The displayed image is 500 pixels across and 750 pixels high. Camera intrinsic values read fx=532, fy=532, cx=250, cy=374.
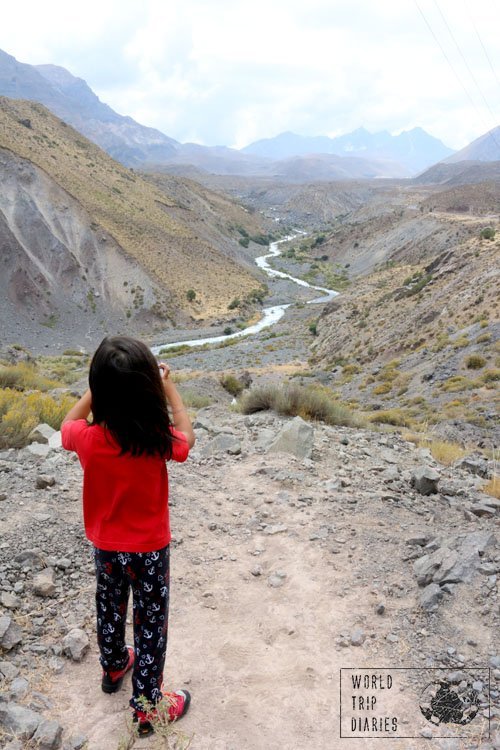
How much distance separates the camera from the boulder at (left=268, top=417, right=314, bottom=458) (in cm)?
765

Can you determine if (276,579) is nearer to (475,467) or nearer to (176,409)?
(176,409)

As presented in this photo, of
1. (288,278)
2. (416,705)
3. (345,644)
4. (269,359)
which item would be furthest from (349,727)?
(288,278)

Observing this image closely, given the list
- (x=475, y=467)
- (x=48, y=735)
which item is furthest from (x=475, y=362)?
(x=48, y=735)

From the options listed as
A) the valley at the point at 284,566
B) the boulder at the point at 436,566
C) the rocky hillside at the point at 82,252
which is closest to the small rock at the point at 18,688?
the valley at the point at 284,566

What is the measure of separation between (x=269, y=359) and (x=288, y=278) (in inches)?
1663

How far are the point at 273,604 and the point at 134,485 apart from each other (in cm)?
229

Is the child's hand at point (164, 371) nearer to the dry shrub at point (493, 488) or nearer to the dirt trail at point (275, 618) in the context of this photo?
the dirt trail at point (275, 618)

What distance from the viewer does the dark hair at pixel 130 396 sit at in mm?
2547

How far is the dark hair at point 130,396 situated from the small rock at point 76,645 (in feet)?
6.17

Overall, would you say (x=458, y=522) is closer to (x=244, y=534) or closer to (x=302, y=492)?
(x=302, y=492)

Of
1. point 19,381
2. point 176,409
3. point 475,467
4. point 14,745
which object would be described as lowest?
point 475,467

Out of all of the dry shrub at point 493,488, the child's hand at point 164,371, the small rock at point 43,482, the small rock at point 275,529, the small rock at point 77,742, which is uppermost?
the child's hand at point 164,371

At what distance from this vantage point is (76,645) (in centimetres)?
370

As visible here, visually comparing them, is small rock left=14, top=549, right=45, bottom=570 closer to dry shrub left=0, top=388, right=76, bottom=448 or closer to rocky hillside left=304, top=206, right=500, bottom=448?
dry shrub left=0, top=388, right=76, bottom=448
